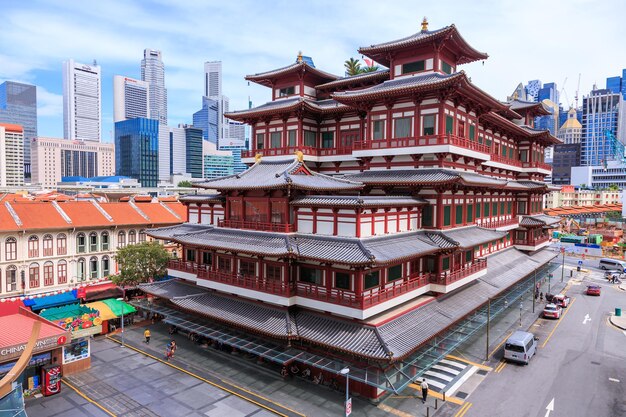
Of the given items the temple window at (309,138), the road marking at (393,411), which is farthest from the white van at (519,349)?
the temple window at (309,138)

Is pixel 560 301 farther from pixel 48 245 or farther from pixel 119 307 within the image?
pixel 48 245

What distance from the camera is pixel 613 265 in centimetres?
7894

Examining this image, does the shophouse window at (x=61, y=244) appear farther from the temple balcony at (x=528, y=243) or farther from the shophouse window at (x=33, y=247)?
the temple balcony at (x=528, y=243)

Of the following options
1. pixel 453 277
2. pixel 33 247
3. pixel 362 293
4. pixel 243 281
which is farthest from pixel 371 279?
pixel 33 247

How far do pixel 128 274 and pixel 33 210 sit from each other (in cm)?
1493

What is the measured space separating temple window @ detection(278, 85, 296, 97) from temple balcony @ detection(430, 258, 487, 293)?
26730 millimetres

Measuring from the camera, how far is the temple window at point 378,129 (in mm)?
37812

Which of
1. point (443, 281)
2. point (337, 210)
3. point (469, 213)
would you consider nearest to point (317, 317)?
point (337, 210)

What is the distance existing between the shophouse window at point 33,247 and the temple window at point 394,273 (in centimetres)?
4063

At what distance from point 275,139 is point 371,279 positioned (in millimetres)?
23055

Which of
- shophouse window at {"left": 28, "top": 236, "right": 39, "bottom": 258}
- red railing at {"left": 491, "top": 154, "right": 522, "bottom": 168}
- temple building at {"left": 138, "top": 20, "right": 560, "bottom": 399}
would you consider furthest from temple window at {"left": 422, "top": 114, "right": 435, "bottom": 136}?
shophouse window at {"left": 28, "top": 236, "right": 39, "bottom": 258}

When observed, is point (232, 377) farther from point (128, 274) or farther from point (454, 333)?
point (128, 274)

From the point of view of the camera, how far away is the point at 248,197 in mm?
35156

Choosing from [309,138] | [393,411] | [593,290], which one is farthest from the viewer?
[593,290]
